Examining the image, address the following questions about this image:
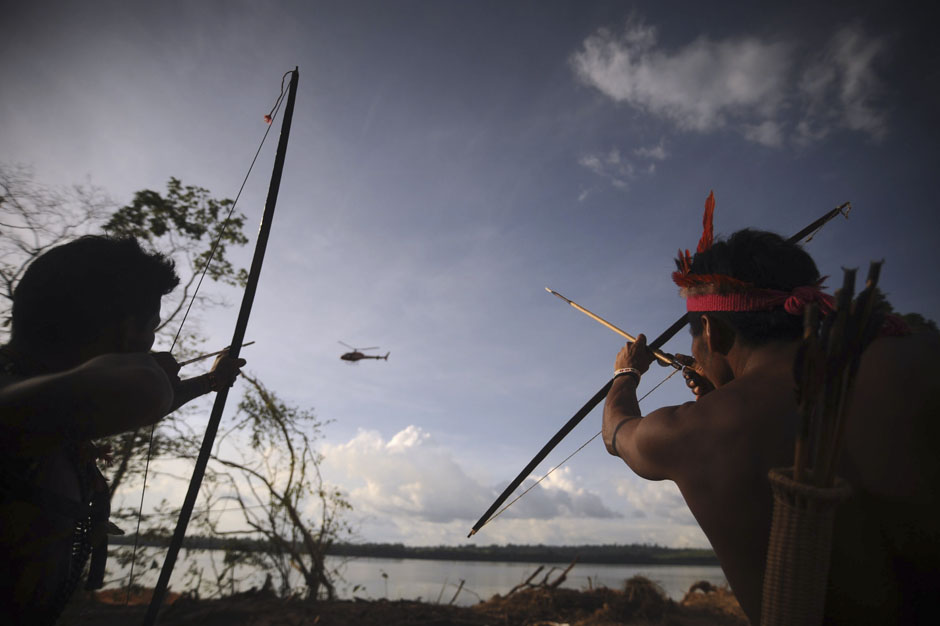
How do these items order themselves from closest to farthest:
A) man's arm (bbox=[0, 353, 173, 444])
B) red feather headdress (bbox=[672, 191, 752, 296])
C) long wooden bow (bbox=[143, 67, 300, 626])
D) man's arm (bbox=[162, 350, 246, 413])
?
man's arm (bbox=[0, 353, 173, 444]), red feather headdress (bbox=[672, 191, 752, 296]), man's arm (bbox=[162, 350, 246, 413]), long wooden bow (bbox=[143, 67, 300, 626])

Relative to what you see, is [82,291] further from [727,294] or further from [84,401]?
[727,294]

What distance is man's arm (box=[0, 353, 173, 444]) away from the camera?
1.15 meters

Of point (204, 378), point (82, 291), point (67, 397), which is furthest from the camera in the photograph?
point (204, 378)

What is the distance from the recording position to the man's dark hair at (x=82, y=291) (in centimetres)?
158

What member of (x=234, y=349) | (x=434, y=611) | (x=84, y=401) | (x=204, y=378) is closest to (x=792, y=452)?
(x=84, y=401)

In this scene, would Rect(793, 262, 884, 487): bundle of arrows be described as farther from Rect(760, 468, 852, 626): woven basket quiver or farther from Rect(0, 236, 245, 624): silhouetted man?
Rect(0, 236, 245, 624): silhouetted man

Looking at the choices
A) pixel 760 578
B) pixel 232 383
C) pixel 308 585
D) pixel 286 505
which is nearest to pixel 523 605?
pixel 308 585

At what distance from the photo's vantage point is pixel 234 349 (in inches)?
128

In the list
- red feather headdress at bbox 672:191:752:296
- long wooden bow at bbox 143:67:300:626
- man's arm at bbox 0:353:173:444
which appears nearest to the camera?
man's arm at bbox 0:353:173:444

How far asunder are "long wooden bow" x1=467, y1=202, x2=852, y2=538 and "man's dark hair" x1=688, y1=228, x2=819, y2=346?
1466mm

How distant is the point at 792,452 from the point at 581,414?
251 centimetres

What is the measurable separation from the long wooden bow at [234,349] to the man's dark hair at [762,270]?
→ 116 inches

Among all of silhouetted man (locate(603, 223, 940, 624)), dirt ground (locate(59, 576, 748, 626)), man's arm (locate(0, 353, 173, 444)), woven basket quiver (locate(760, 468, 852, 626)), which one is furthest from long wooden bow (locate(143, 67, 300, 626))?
dirt ground (locate(59, 576, 748, 626))

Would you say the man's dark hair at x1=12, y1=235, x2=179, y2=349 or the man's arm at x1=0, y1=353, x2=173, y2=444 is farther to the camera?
the man's dark hair at x1=12, y1=235, x2=179, y2=349
